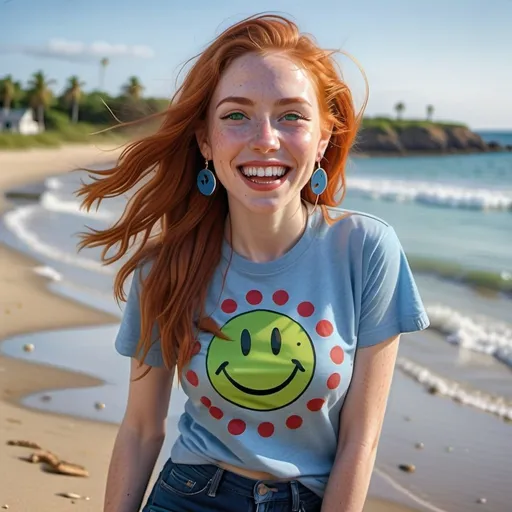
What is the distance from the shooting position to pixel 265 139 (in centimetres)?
251

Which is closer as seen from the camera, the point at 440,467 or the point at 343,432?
the point at 343,432

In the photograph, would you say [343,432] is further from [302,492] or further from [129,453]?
[129,453]

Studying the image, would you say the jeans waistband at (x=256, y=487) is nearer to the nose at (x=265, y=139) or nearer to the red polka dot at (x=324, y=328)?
the red polka dot at (x=324, y=328)

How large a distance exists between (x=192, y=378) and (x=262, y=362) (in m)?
0.22

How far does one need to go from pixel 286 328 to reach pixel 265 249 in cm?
27

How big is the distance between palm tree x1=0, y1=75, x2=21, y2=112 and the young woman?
7597cm

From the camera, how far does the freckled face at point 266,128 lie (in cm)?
254

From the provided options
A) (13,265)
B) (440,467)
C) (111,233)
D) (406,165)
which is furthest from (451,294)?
(406,165)

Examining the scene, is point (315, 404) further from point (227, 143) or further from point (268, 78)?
point (268, 78)

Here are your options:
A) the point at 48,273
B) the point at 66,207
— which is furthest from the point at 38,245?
the point at 66,207

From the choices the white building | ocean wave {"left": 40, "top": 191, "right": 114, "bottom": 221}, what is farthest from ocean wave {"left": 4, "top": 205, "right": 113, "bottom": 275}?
the white building

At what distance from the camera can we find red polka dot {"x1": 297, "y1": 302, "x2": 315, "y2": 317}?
254cm

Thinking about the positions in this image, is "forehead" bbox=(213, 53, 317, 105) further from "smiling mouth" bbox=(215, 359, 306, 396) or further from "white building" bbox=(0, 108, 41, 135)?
"white building" bbox=(0, 108, 41, 135)

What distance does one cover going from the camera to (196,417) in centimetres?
264
